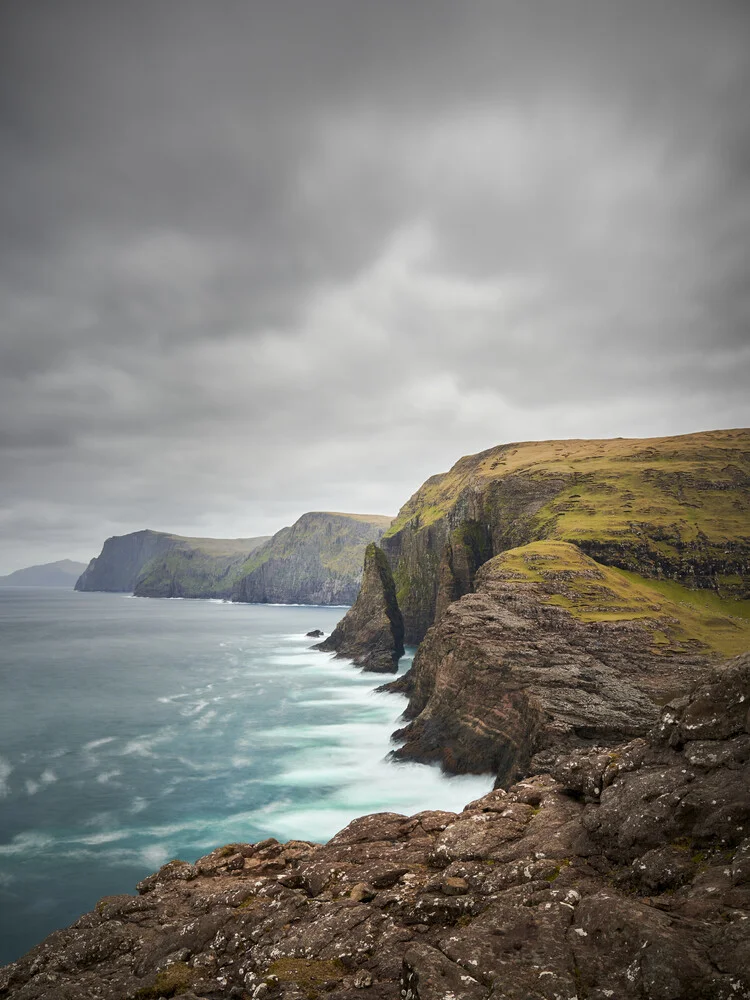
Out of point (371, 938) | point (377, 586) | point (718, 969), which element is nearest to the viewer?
point (718, 969)

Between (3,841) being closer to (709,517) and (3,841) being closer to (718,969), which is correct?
(718,969)

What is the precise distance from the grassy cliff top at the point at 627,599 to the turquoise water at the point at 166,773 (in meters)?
22.5

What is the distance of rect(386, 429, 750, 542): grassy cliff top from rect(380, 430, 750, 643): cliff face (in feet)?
0.57

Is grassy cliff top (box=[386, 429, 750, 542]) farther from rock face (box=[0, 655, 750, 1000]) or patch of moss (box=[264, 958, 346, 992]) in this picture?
patch of moss (box=[264, 958, 346, 992])

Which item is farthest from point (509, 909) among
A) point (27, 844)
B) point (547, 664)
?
point (27, 844)

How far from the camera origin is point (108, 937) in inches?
562

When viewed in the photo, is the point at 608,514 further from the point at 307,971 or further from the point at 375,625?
the point at 307,971

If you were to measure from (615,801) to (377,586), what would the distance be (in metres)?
107

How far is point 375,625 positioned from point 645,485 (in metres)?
62.0

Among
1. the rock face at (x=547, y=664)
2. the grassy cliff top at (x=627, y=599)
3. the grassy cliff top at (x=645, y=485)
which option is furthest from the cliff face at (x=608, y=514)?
the rock face at (x=547, y=664)

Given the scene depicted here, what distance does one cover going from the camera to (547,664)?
47531 millimetres

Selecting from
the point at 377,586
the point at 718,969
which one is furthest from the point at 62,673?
the point at 718,969

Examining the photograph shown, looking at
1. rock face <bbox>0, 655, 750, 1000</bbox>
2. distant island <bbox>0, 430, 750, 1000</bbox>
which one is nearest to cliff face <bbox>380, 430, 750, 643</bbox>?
distant island <bbox>0, 430, 750, 1000</bbox>

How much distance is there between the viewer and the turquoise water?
37.9 metres
